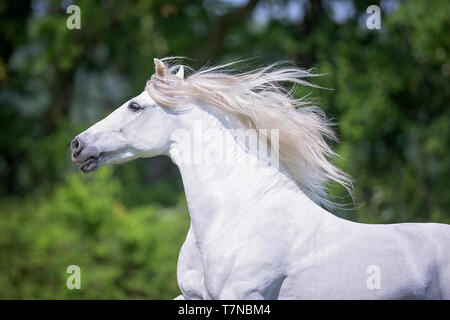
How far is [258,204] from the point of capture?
114 inches

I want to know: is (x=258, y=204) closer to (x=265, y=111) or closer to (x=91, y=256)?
(x=265, y=111)

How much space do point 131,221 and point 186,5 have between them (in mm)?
6528

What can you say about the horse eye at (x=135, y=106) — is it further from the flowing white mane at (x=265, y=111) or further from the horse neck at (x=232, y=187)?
the horse neck at (x=232, y=187)

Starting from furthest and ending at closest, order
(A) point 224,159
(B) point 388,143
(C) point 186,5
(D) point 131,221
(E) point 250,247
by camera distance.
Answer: (C) point 186,5, (B) point 388,143, (D) point 131,221, (A) point 224,159, (E) point 250,247

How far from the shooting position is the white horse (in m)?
2.78

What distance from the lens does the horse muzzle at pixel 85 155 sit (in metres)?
3.05

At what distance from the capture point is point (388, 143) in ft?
36.0

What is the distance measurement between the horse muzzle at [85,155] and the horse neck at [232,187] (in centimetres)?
39

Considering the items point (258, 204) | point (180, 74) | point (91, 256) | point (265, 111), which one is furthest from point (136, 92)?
point (258, 204)

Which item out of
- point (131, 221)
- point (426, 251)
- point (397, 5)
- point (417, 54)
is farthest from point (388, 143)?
point (426, 251)

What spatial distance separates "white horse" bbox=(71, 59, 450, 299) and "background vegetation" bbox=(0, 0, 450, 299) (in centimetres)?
191

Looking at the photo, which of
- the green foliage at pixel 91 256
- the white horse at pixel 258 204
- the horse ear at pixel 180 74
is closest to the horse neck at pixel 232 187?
the white horse at pixel 258 204

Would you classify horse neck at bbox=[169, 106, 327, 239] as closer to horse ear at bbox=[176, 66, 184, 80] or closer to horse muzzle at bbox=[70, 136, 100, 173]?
horse ear at bbox=[176, 66, 184, 80]
